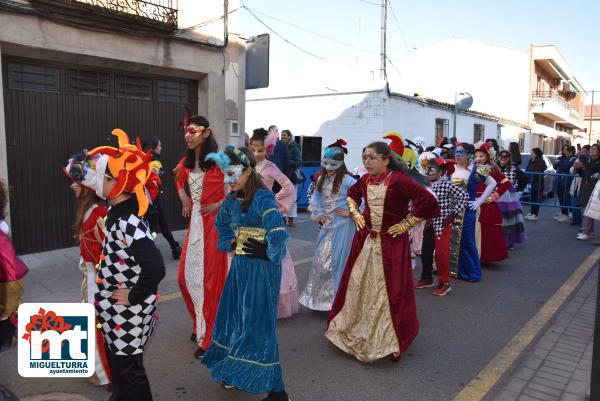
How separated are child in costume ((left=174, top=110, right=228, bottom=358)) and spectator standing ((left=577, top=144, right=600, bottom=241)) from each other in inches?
342

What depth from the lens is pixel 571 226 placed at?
11719mm

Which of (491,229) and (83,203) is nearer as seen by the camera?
(83,203)

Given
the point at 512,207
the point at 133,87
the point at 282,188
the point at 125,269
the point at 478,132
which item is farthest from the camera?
the point at 478,132

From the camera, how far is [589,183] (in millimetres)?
10398

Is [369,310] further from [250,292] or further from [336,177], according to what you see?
[336,177]

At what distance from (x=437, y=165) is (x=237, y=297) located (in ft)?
12.0

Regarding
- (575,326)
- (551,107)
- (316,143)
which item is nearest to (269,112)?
(316,143)

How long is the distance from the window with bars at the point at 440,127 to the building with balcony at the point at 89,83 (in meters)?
12.0

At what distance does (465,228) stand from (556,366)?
274 centimetres

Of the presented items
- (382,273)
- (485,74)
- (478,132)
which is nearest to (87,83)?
(382,273)

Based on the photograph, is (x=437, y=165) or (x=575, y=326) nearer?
(x=575, y=326)

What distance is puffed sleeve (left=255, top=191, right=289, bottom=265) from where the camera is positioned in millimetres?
3186

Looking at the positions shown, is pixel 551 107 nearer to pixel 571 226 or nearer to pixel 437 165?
pixel 571 226

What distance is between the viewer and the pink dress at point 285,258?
4.76m
